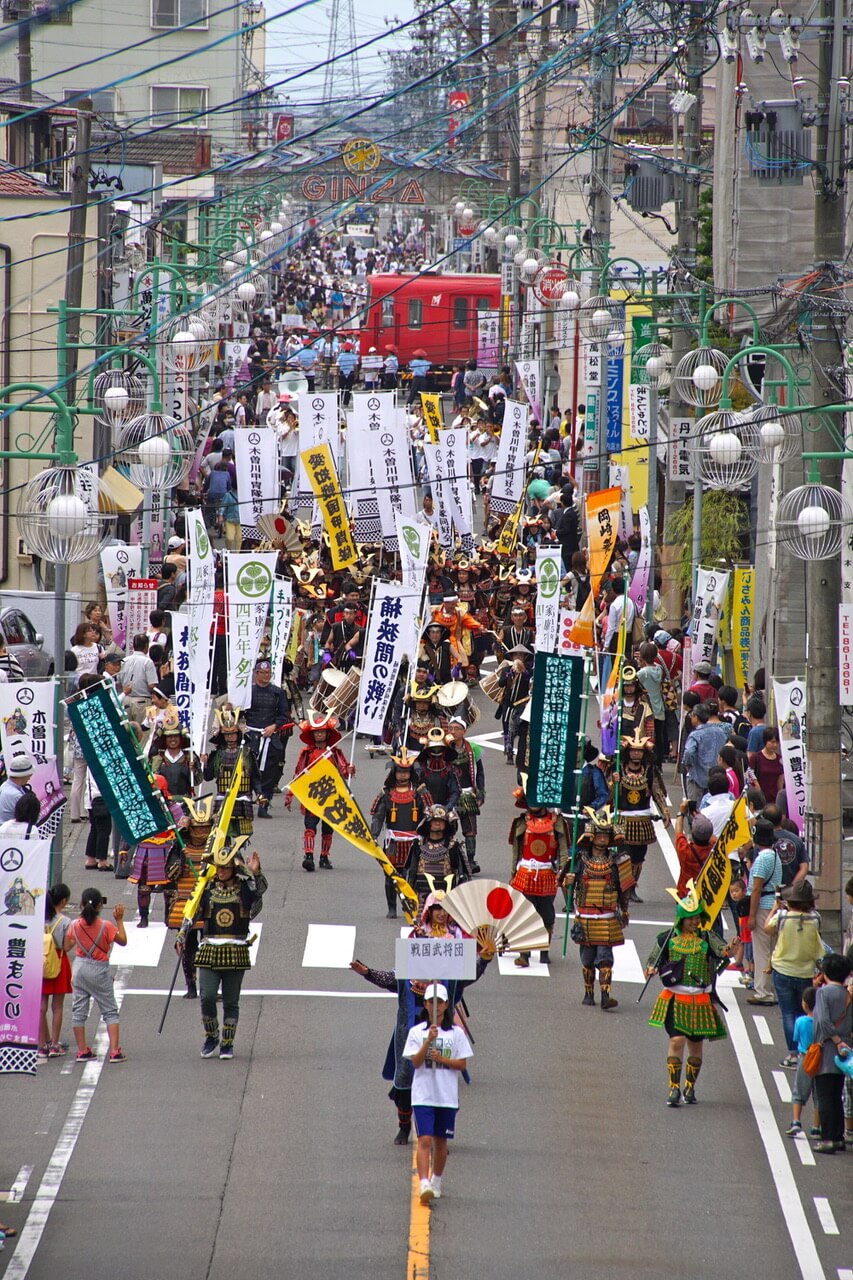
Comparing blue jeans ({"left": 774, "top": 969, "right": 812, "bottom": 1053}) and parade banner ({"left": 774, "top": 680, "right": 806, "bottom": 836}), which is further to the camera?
parade banner ({"left": 774, "top": 680, "right": 806, "bottom": 836})

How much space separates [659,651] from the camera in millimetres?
23844

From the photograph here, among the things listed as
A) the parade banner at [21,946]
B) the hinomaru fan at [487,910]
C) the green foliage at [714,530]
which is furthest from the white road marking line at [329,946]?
the green foliage at [714,530]

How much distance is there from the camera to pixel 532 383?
4169cm

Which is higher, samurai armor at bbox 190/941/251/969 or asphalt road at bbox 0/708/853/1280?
samurai armor at bbox 190/941/251/969

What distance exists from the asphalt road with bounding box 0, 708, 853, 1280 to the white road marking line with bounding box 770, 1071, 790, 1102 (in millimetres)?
42

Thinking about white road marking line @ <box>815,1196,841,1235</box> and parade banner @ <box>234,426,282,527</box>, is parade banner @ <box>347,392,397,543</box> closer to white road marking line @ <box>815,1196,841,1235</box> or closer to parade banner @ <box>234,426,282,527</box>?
parade banner @ <box>234,426,282,527</box>

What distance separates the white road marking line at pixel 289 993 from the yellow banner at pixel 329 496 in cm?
1231

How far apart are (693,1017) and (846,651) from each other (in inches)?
212

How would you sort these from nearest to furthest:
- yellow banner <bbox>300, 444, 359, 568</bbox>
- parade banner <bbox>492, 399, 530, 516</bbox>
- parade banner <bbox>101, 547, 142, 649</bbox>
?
parade banner <bbox>101, 547, 142, 649</bbox> < yellow banner <bbox>300, 444, 359, 568</bbox> < parade banner <bbox>492, 399, 530, 516</bbox>

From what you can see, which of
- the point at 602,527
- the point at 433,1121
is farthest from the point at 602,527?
the point at 433,1121

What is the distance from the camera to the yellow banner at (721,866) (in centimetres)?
1321

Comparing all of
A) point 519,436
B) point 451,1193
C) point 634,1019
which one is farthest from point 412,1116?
point 519,436

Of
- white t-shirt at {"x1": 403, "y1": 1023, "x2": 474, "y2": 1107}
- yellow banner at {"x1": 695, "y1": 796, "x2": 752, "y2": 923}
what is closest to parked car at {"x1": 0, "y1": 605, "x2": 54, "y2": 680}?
yellow banner at {"x1": 695, "y1": 796, "x2": 752, "y2": 923}

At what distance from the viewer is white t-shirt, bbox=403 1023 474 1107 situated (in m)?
11.0
